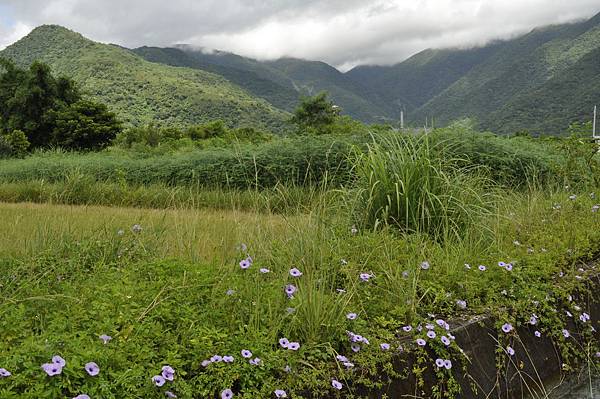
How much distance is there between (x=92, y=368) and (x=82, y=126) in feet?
83.5

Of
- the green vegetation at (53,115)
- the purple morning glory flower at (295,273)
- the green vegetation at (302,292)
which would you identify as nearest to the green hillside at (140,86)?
the green vegetation at (53,115)

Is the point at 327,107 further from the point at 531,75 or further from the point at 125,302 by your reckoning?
the point at 531,75

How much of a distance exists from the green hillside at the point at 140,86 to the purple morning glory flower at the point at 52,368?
4485cm

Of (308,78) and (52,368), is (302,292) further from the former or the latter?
(308,78)

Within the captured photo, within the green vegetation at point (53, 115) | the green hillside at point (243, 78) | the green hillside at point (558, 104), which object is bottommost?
the green hillside at point (558, 104)

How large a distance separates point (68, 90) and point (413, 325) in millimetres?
28594

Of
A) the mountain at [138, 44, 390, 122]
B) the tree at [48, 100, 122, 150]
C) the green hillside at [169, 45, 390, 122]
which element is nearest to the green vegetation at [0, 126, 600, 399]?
the tree at [48, 100, 122, 150]

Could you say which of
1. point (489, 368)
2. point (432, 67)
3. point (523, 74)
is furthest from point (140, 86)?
point (432, 67)

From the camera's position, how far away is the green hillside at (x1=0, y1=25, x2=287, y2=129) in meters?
49.2

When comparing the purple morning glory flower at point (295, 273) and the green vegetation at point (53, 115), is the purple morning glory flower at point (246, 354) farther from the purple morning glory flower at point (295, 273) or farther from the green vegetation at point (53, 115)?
the green vegetation at point (53, 115)

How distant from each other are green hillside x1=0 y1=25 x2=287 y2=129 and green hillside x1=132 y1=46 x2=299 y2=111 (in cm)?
1536

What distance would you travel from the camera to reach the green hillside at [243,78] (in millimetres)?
79500

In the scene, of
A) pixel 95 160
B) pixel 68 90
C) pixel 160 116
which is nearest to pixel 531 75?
pixel 160 116

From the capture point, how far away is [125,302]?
206 cm
